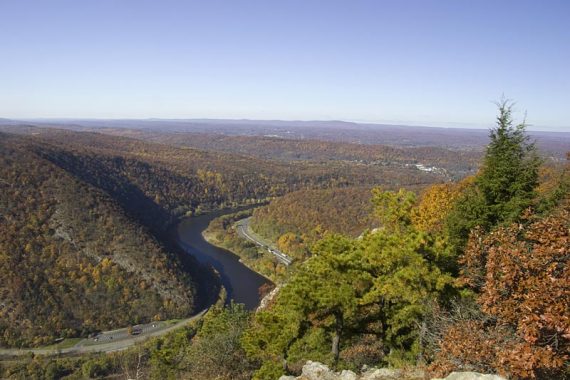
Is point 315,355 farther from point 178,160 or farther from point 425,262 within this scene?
point 178,160

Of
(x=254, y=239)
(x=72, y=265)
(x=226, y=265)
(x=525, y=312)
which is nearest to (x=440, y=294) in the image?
(x=525, y=312)

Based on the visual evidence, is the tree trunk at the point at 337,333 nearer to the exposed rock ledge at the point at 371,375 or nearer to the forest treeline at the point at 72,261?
the exposed rock ledge at the point at 371,375

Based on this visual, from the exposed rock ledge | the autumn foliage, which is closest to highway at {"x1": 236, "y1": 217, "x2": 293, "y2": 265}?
the exposed rock ledge

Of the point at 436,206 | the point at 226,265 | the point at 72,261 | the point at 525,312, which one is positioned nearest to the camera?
the point at 525,312

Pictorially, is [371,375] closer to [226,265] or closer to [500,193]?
[500,193]

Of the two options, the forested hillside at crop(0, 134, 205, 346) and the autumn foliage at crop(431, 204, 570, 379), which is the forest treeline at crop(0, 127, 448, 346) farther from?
the autumn foliage at crop(431, 204, 570, 379)

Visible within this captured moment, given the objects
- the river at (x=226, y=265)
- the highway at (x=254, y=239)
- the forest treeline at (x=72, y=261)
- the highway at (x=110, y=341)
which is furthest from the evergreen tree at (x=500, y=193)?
the highway at (x=254, y=239)

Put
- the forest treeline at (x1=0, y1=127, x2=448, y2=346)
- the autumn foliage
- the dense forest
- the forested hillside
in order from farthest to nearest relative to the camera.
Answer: the forest treeline at (x1=0, y1=127, x2=448, y2=346) < the forested hillside < the dense forest < the autumn foliage
